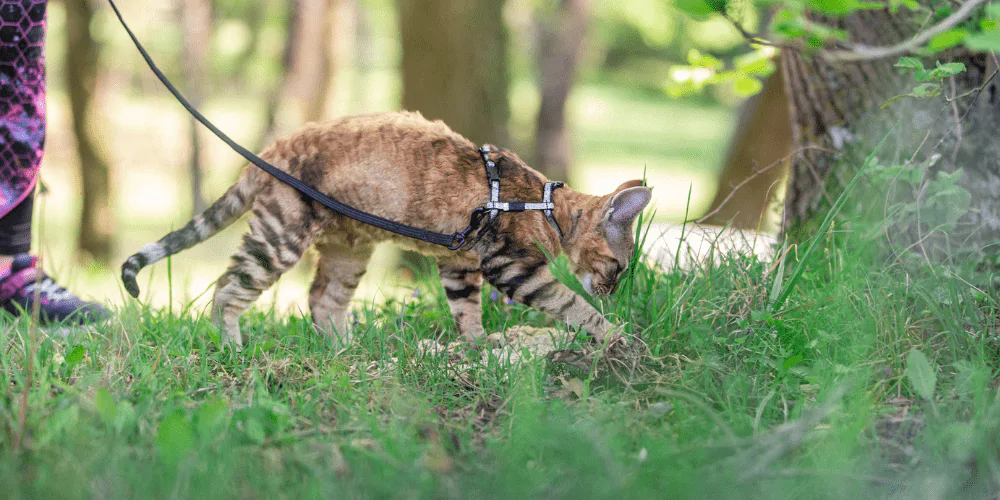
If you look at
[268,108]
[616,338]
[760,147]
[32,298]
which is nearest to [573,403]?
[616,338]

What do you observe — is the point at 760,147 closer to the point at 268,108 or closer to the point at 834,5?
the point at 834,5

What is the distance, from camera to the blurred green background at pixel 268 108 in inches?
352

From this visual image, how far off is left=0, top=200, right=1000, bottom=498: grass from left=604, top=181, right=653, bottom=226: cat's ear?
0.29 m

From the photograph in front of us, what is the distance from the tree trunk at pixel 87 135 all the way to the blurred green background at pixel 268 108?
0.07m

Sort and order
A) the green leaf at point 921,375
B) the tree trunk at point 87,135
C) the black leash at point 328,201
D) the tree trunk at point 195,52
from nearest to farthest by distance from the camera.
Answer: the green leaf at point 921,375
the black leash at point 328,201
the tree trunk at point 87,135
the tree trunk at point 195,52

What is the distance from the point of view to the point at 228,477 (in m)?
1.95

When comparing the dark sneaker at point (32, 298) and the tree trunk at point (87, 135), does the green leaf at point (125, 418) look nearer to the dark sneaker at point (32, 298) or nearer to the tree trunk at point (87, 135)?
the dark sneaker at point (32, 298)

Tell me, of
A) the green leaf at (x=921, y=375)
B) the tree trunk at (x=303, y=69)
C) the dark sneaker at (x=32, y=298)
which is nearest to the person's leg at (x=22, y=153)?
the dark sneaker at (x=32, y=298)

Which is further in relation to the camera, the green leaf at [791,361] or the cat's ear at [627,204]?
the cat's ear at [627,204]

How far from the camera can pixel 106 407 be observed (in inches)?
86.8

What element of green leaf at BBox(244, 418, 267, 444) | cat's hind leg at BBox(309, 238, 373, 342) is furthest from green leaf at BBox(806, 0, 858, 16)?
cat's hind leg at BBox(309, 238, 373, 342)

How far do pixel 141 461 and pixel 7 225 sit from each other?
2066 mm

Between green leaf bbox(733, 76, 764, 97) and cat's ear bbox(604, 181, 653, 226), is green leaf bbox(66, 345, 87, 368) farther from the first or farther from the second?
green leaf bbox(733, 76, 764, 97)

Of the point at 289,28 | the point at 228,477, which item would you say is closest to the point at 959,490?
the point at 228,477
